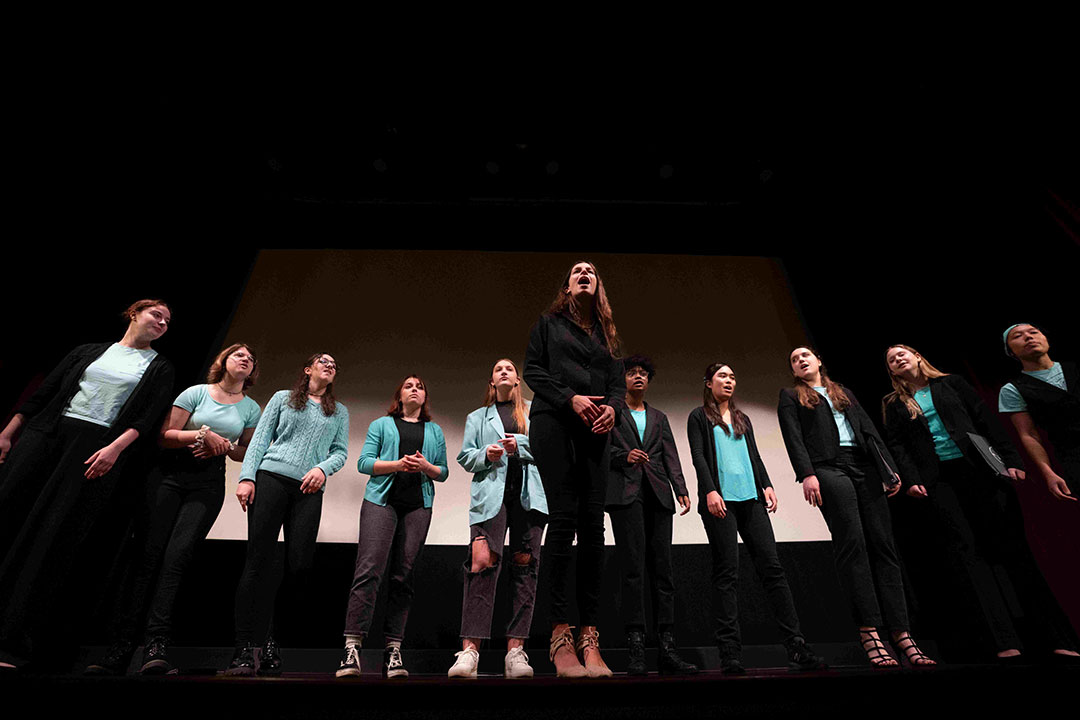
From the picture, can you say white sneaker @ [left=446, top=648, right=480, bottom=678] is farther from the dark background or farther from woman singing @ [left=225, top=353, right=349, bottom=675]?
the dark background

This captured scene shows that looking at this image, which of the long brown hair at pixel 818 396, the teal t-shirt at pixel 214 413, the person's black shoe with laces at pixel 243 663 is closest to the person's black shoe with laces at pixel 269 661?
the person's black shoe with laces at pixel 243 663

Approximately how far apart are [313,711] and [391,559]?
0.99 meters

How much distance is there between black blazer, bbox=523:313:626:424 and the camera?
225 centimetres

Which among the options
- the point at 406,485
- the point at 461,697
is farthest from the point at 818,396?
the point at 461,697

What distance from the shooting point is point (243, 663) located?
2.56m

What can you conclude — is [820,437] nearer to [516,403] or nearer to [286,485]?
[516,403]

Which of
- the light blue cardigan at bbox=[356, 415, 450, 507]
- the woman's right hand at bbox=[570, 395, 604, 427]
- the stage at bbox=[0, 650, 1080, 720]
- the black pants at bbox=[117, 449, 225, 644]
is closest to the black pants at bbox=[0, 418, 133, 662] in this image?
the black pants at bbox=[117, 449, 225, 644]

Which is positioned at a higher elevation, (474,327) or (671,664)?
(474,327)

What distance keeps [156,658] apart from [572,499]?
A: 1912 mm

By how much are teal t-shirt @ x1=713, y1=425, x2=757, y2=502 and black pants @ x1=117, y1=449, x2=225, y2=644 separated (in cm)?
247

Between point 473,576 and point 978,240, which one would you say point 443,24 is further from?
point 978,240

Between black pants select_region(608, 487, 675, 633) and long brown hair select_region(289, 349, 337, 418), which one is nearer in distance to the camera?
black pants select_region(608, 487, 675, 633)

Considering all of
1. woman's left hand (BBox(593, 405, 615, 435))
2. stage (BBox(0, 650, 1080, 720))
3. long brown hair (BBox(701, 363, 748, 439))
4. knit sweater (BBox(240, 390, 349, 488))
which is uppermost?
long brown hair (BBox(701, 363, 748, 439))

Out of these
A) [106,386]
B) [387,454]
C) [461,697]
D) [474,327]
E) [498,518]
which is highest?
[474,327]
